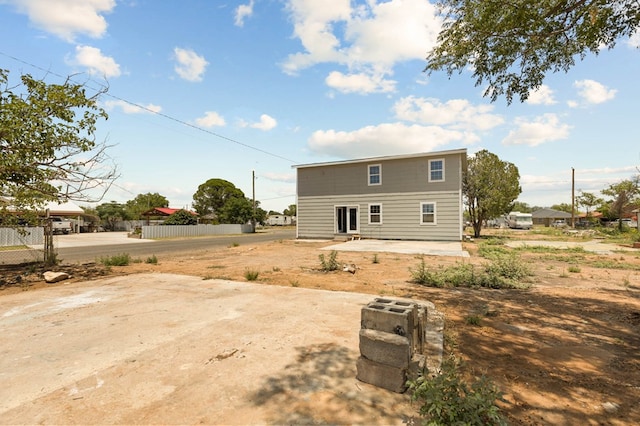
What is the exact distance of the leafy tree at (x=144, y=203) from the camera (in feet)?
186

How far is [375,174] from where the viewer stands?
19.5 metres

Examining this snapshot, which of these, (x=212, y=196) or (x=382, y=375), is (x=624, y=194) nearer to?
(x=382, y=375)

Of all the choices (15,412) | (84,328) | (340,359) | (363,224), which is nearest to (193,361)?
(15,412)

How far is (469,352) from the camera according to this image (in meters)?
3.45

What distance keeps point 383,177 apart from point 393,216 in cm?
261

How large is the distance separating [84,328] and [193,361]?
7.03 feet

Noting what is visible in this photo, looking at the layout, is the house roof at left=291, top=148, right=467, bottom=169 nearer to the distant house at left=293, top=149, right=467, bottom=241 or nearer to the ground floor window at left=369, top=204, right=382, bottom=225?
the distant house at left=293, top=149, right=467, bottom=241

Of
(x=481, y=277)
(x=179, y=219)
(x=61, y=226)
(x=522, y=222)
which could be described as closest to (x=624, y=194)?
(x=522, y=222)

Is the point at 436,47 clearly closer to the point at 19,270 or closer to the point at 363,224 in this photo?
the point at 19,270

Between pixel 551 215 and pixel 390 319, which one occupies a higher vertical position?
pixel 551 215

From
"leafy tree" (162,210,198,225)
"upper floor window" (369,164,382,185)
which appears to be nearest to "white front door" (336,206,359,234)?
"upper floor window" (369,164,382,185)

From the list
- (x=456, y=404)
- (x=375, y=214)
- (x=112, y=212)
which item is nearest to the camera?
(x=456, y=404)

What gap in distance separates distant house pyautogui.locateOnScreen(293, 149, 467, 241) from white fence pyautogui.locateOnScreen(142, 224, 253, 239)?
13898 mm

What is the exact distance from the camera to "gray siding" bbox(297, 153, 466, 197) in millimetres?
17438
